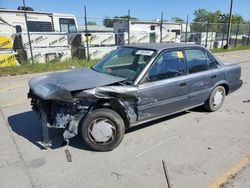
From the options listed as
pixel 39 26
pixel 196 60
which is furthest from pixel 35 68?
pixel 196 60

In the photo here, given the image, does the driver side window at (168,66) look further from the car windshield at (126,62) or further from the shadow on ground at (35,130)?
the shadow on ground at (35,130)

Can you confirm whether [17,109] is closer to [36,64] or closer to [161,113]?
[161,113]

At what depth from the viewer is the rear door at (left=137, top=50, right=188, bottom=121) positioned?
12.5 feet

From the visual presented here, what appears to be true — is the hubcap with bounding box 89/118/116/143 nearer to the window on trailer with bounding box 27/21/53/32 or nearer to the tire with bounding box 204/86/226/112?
the tire with bounding box 204/86/226/112

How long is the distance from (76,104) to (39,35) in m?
10.9

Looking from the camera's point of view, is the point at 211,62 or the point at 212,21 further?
the point at 212,21

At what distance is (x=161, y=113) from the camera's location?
4121mm

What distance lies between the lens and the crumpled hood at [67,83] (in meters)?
3.18

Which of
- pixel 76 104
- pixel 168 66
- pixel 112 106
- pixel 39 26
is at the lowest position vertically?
pixel 112 106

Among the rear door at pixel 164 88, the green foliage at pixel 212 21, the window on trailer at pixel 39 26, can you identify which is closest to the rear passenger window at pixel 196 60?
the rear door at pixel 164 88

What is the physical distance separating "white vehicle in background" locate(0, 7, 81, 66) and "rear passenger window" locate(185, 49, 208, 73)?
379 inches

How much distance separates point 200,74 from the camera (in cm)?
460

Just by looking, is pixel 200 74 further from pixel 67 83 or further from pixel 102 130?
pixel 67 83

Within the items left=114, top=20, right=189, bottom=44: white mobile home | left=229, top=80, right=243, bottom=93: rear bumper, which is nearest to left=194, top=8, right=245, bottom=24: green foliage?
left=114, top=20, right=189, bottom=44: white mobile home
